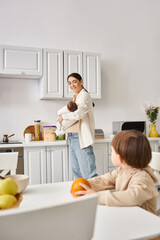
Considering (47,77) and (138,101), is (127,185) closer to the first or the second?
(47,77)

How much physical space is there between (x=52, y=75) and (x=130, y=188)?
2.37 meters

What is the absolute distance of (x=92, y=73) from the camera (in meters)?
3.36

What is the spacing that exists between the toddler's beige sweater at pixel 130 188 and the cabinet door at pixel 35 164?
1.77m

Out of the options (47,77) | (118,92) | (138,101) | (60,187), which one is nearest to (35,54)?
(47,77)

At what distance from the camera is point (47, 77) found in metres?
3.15

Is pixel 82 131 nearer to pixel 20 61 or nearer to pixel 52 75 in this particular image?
pixel 52 75

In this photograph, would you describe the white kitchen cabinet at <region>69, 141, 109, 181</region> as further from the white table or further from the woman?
the white table

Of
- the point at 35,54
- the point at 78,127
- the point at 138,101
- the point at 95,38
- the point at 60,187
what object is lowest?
the point at 60,187

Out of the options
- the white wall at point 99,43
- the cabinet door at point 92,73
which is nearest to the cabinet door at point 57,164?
the white wall at point 99,43

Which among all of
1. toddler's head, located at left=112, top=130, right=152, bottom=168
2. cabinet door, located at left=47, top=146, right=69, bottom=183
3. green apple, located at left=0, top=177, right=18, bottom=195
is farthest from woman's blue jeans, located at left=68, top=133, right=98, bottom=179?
Answer: green apple, located at left=0, top=177, right=18, bottom=195

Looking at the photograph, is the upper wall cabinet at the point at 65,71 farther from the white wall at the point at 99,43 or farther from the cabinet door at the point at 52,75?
the white wall at the point at 99,43

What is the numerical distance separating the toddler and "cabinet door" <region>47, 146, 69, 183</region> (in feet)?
6.02

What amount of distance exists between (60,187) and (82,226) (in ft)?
2.07

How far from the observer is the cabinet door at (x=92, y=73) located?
10.9ft
